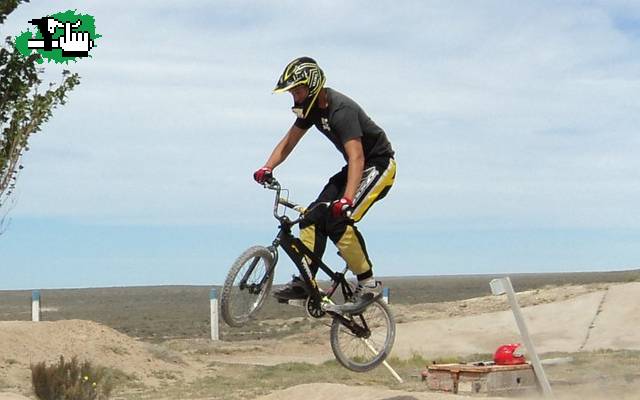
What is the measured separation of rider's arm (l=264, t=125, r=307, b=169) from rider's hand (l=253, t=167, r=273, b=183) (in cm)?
17

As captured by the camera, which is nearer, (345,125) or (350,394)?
(345,125)

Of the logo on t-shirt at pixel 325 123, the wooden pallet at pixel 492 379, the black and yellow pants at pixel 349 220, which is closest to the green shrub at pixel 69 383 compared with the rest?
the wooden pallet at pixel 492 379

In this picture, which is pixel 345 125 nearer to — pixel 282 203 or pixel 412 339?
pixel 282 203

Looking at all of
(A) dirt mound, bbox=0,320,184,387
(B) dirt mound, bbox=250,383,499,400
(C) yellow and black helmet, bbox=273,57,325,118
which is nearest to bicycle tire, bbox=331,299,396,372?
(B) dirt mound, bbox=250,383,499,400

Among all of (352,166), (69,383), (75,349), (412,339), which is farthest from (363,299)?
(412,339)

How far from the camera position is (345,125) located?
32.6 feet

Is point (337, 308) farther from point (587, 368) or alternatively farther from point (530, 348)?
point (587, 368)

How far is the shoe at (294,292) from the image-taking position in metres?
10.2

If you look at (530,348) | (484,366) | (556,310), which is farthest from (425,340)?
(530,348)

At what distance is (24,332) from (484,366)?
1033 cm

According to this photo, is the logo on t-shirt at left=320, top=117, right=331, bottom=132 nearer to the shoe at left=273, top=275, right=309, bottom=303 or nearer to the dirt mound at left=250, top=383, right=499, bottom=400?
the shoe at left=273, top=275, right=309, bottom=303

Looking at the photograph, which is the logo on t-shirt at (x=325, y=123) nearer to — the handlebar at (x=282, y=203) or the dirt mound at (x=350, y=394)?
the handlebar at (x=282, y=203)

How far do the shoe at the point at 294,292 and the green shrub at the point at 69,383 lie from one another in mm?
6722

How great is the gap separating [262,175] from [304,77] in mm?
986
